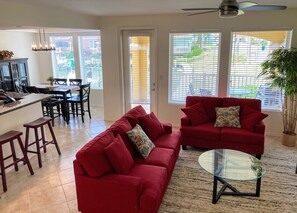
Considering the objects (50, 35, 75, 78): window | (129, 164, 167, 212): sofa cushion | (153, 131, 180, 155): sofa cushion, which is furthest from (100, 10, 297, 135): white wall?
(129, 164, 167, 212): sofa cushion

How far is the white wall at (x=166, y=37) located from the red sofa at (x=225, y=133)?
80 centimetres

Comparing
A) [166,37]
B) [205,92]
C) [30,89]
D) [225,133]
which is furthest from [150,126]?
[30,89]

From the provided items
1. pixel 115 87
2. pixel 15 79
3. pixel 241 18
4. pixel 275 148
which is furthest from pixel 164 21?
pixel 15 79

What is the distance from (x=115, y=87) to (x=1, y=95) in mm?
2492

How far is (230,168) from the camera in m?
3.03

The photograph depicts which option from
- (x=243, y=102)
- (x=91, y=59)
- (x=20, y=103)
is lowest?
(x=243, y=102)

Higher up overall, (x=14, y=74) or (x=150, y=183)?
(x=14, y=74)

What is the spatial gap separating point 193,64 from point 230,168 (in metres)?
2.92

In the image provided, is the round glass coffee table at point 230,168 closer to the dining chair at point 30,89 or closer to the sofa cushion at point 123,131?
the sofa cushion at point 123,131

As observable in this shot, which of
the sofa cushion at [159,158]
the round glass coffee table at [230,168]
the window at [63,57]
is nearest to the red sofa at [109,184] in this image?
the sofa cushion at [159,158]

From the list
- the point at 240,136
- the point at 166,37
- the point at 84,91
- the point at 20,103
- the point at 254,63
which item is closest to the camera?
the point at 20,103

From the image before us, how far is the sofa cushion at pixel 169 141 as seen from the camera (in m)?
3.57

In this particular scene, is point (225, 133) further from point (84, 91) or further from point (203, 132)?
point (84, 91)

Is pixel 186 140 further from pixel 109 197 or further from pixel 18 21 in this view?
pixel 18 21
